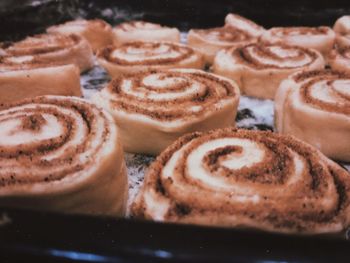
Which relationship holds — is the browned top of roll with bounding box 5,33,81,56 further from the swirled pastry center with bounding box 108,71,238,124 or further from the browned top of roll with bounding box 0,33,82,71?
the swirled pastry center with bounding box 108,71,238,124

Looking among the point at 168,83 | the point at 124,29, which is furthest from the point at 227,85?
the point at 124,29

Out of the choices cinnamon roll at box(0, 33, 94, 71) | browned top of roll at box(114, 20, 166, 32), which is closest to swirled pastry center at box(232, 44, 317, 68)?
browned top of roll at box(114, 20, 166, 32)

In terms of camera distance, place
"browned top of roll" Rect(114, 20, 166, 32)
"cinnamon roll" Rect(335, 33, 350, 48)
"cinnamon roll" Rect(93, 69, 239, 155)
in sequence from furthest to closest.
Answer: "browned top of roll" Rect(114, 20, 166, 32) → "cinnamon roll" Rect(335, 33, 350, 48) → "cinnamon roll" Rect(93, 69, 239, 155)

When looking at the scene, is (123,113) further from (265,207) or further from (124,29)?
(124,29)

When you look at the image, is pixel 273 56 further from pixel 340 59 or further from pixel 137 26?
pixel 137 26

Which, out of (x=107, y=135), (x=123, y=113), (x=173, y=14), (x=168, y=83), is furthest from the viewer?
(x=173, y=14)
